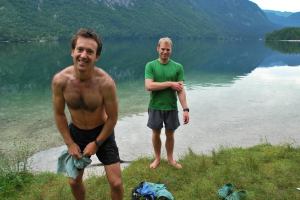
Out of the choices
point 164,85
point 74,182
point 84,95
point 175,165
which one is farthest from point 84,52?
point 175,165

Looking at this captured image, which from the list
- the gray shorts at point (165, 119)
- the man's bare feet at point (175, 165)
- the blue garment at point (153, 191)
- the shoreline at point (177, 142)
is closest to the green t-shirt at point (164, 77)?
the gray shorts at point (165, 119)

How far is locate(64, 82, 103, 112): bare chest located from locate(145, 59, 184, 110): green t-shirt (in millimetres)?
2928

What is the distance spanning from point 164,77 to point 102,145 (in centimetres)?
285

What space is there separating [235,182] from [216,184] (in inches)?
17.9

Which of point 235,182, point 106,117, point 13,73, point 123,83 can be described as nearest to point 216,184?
point 235,182

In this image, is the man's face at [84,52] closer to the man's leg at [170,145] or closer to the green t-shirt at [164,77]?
the green t-shirt at [164,77]

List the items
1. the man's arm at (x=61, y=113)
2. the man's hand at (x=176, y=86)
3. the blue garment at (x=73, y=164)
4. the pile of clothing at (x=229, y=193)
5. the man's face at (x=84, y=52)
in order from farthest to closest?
the man's hand at (x=176, y=86)
the pile of clothing at (x=229, y=193)
the blue garment at (x=73, y=164)
the man's arm at (x=61, y=113)
the man's face at (x=84, y=52)

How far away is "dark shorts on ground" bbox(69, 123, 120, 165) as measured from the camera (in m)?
5.94

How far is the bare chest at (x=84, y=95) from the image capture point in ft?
Answer: 18.0

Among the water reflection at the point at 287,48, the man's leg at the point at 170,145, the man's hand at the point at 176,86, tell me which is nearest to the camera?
the man's hand at the point at 176,86

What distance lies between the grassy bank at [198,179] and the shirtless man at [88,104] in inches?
78.6

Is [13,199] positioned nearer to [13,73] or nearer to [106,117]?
[106,117]

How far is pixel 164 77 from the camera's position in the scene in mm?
8305

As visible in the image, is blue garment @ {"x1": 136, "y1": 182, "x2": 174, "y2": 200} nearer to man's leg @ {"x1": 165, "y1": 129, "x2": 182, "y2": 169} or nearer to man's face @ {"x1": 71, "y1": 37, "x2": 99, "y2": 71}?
man's leg @ {"x1": 165, "y1": 129, "x2": 182, "y2": 169}
